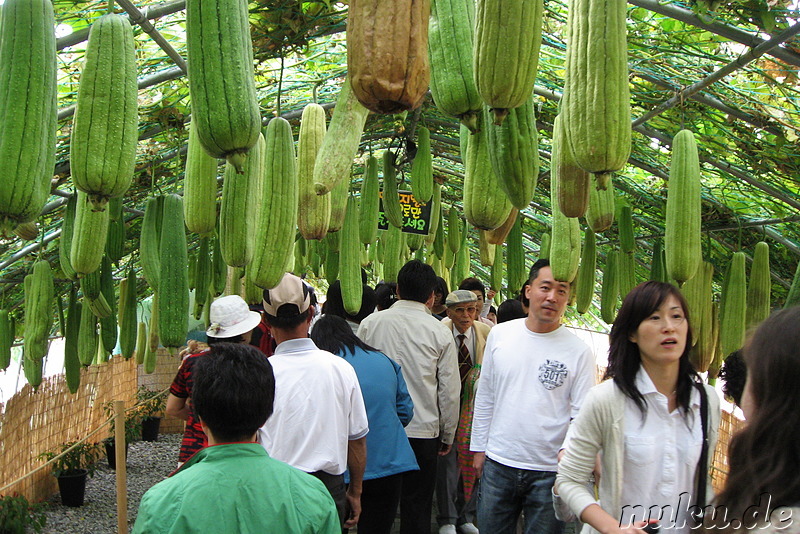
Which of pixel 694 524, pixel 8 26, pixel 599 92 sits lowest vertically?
pixel 694 524

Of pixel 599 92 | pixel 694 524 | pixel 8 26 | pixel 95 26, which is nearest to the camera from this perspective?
pixel 599 92

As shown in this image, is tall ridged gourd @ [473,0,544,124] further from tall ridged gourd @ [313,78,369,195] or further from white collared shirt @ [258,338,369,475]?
white collared shirt @ [258,338,369,475]

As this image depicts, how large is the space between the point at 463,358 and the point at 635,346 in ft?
11.5

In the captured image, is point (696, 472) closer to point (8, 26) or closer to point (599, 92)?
point (599, 92)

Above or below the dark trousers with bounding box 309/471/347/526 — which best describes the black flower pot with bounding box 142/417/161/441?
below

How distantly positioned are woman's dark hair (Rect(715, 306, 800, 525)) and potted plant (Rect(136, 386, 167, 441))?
10871 millimetres

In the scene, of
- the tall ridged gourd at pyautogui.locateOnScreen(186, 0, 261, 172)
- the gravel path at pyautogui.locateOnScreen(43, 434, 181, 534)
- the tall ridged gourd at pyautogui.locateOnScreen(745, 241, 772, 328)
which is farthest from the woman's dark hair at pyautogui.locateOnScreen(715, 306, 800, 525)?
the gravel path at pyautogui.locateOnScreen(43, 434, 181, 534)

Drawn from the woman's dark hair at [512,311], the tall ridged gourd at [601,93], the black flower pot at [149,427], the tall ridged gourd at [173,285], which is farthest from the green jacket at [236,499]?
the black flower pot at [149,427]

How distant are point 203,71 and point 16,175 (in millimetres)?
516

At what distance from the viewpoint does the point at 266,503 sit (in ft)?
7.76

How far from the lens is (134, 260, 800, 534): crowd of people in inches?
71.1

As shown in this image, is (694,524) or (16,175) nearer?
(16,175)

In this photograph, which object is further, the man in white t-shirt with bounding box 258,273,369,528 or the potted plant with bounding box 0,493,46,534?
the potted plant with bounding box 0,493,46,534

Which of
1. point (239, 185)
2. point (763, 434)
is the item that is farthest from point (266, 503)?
point (763, 434)
